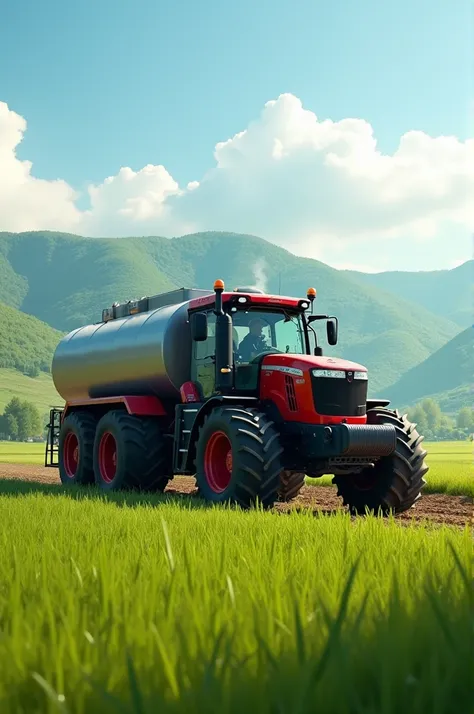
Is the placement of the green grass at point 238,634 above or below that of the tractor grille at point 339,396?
below

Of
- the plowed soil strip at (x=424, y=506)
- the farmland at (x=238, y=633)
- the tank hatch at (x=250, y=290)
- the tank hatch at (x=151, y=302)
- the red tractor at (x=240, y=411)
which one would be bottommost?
the plowed soil strip at (x=424, y=506)

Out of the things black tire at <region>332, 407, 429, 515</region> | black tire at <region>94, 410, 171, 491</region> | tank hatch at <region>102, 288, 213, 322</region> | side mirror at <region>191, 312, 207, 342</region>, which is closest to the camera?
black tire at <region>332, 407, 429, 515</region>

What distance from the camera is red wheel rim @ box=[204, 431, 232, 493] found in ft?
36.6

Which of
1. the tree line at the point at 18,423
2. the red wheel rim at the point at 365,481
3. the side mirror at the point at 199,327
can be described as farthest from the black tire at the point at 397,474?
the tree line at the point at 18,423

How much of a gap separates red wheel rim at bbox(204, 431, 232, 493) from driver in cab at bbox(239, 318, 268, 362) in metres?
1.38

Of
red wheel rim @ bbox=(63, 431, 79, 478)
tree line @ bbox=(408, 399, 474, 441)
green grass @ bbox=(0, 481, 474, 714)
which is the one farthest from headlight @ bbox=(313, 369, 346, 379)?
tree line @ bbox=(408, 399, 474, 441)

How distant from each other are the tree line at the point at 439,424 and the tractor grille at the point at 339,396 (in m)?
151

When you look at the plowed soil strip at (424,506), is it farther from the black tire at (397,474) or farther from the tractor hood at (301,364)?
the tractor hood at (301,364)

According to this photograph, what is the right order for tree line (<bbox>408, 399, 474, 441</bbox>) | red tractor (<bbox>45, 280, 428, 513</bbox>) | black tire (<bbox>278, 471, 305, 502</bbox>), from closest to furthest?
red tractor (<bbox>45, 280, 428, 513</bbox>), black tire (<bbox>278, 471, 305, 502</bbox>), tree line (<bbox>408, 399, 474, 441</bbox>)

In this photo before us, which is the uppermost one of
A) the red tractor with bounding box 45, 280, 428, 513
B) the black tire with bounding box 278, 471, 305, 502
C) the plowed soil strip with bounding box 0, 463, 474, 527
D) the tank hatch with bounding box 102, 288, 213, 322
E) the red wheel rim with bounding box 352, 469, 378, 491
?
the tank hatch with bounding box 102, 288, 213, 322

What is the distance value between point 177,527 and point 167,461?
794cm

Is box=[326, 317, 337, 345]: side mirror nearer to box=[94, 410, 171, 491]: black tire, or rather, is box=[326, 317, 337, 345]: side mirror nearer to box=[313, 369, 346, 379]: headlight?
box=[313, 369, 346, 379]: headlight

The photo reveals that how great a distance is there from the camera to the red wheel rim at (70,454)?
1684cm

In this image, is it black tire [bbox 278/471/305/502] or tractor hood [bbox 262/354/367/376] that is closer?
tractor hood [bbox 262/354/367/376]
